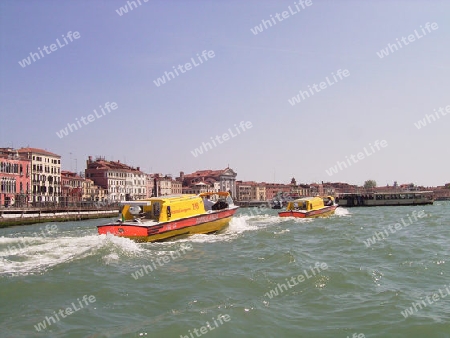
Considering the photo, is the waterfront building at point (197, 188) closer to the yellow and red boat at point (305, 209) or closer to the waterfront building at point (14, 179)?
the waterfront building at point (14, 179)

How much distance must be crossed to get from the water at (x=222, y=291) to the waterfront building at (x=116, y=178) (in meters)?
88.6

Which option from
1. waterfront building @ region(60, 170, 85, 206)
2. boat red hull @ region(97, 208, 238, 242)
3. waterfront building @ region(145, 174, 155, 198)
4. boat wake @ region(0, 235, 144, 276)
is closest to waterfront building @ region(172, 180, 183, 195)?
waterfront building @ region(145, 174, 155, 198)

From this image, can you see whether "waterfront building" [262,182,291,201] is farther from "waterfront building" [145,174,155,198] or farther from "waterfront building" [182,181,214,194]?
"waterfront building" [145,174,155,198]

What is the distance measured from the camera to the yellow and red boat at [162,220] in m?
20.1

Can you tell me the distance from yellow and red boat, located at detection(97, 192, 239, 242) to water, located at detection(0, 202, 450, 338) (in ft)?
5.26

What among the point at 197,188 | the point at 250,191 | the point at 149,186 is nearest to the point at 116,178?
the point at 149,186

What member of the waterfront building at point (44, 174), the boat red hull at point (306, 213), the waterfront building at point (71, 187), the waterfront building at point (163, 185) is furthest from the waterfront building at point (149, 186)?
the boat red hull at point (306, 213)

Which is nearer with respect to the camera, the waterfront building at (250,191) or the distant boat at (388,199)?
the distant boat at (388,199)

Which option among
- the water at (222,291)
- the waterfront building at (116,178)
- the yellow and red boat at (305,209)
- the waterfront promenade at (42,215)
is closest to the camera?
the water at (222,291)

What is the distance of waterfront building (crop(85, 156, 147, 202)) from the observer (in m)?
108

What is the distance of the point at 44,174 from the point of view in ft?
283

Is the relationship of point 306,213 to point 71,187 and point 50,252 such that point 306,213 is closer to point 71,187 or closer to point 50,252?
point 50,252

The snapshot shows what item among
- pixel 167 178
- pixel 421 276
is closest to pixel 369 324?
pixel 421 276

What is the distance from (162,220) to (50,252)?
5.88m
